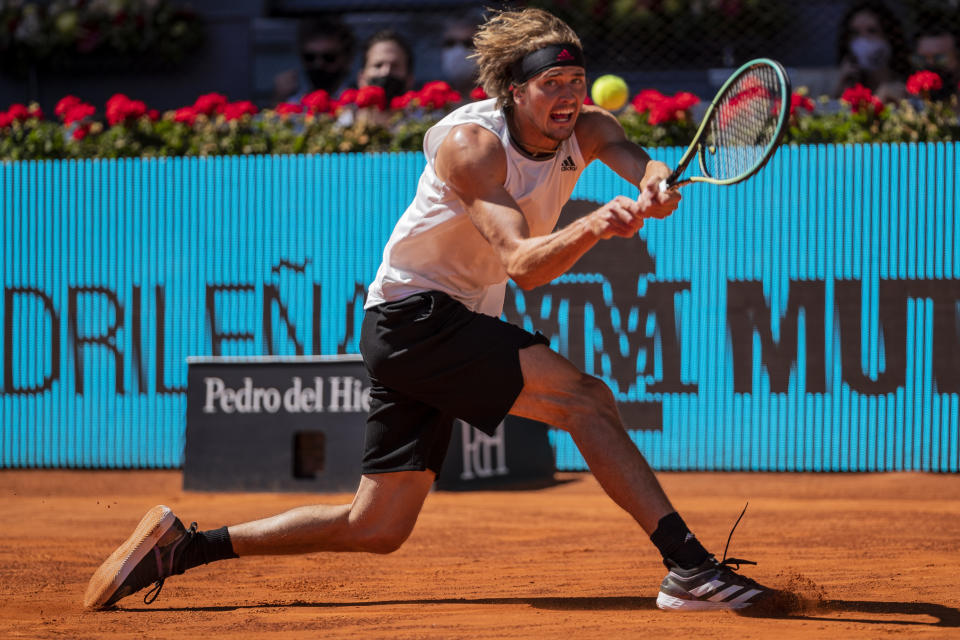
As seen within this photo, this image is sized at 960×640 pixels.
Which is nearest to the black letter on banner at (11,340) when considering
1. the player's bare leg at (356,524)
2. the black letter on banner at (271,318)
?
the black letter on banner at (271,318)

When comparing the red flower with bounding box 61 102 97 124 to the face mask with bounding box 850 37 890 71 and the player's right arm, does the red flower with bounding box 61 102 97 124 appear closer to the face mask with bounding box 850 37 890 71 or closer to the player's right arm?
the player's right arm

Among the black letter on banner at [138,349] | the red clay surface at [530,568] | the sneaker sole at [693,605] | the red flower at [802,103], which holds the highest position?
the red flower at [802,103]

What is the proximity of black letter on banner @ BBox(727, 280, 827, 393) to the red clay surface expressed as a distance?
0.63 metres

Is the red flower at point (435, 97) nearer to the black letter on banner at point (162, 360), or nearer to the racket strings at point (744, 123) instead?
the black letter on banner at point (162, 360)

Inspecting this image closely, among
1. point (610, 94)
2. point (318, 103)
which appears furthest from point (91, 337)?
point (610, 94)

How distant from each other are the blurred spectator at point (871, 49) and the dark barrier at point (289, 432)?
472cm

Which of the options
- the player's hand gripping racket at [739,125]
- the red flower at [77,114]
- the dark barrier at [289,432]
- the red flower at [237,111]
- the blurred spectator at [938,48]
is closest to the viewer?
the player's hand gripping racket at [739,125]

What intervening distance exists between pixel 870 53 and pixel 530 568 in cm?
718

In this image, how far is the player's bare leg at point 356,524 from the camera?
12.1ft

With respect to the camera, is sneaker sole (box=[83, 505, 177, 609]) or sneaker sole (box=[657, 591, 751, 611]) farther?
sneaker sole (box=[83, 505, 177, 609])

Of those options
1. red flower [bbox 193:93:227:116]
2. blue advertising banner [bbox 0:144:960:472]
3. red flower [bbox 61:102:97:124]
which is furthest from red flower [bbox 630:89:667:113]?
red flower [bbox 61:102:97:124]

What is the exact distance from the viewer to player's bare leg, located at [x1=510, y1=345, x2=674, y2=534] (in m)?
3.45

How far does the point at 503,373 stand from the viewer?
351 cm

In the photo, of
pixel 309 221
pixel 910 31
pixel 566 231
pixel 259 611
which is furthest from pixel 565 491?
pixel 910 31
